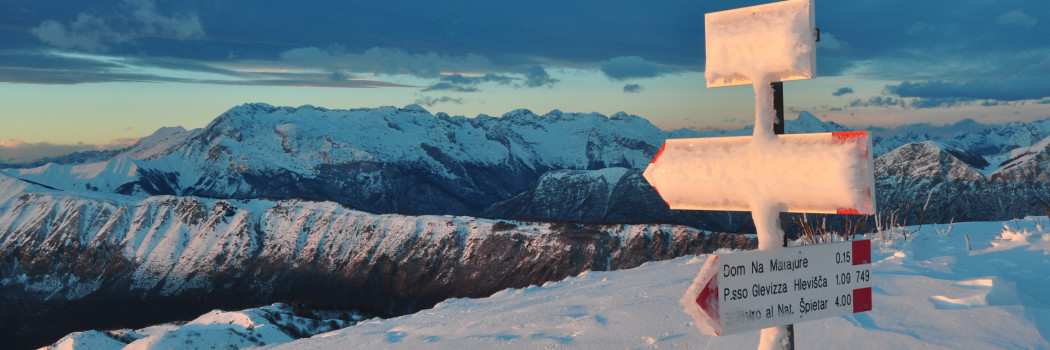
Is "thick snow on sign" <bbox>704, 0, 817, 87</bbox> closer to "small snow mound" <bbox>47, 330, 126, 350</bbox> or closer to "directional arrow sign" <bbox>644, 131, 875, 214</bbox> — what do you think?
"directional arrow sign" <bbox>644, 131, 875, 214</bbox>

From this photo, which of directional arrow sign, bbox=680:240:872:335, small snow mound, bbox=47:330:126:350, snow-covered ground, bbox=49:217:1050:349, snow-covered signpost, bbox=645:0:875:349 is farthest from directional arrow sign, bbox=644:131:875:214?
small snow mound, bbox=47:330:126:350

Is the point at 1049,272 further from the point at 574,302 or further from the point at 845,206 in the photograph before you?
the point at 845,206

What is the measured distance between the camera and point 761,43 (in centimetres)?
536

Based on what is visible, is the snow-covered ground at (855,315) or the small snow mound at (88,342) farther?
the small snow mound at (88,342)

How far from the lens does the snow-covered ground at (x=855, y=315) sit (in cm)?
884

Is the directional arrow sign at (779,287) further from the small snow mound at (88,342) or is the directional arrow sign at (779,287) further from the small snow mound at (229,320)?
the small snow mound at (229,320)

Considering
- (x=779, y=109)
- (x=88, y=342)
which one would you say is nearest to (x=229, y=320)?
(x=88, y=342)

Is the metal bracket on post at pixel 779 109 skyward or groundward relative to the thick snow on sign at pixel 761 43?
groundward

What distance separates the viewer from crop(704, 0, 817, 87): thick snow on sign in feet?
16.9

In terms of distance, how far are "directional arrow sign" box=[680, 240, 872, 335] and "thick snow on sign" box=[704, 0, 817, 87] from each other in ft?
4.38

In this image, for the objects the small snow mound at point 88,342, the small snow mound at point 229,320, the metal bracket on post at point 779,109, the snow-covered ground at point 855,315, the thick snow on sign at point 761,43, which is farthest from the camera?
the small snow mound at point 229,320

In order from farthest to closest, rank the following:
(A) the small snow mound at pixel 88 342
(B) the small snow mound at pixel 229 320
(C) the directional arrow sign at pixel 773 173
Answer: (B) the small snow mound at pixel 229 320, (A) the small snow mound at pixel 88 342, (C) the directional arrow sign at pixel 773 173

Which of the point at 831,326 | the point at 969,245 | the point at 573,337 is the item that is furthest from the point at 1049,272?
the point at 573,337

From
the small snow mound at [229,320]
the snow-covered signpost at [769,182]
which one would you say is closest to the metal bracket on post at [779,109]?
the snow-covered signpost at [769,182]
